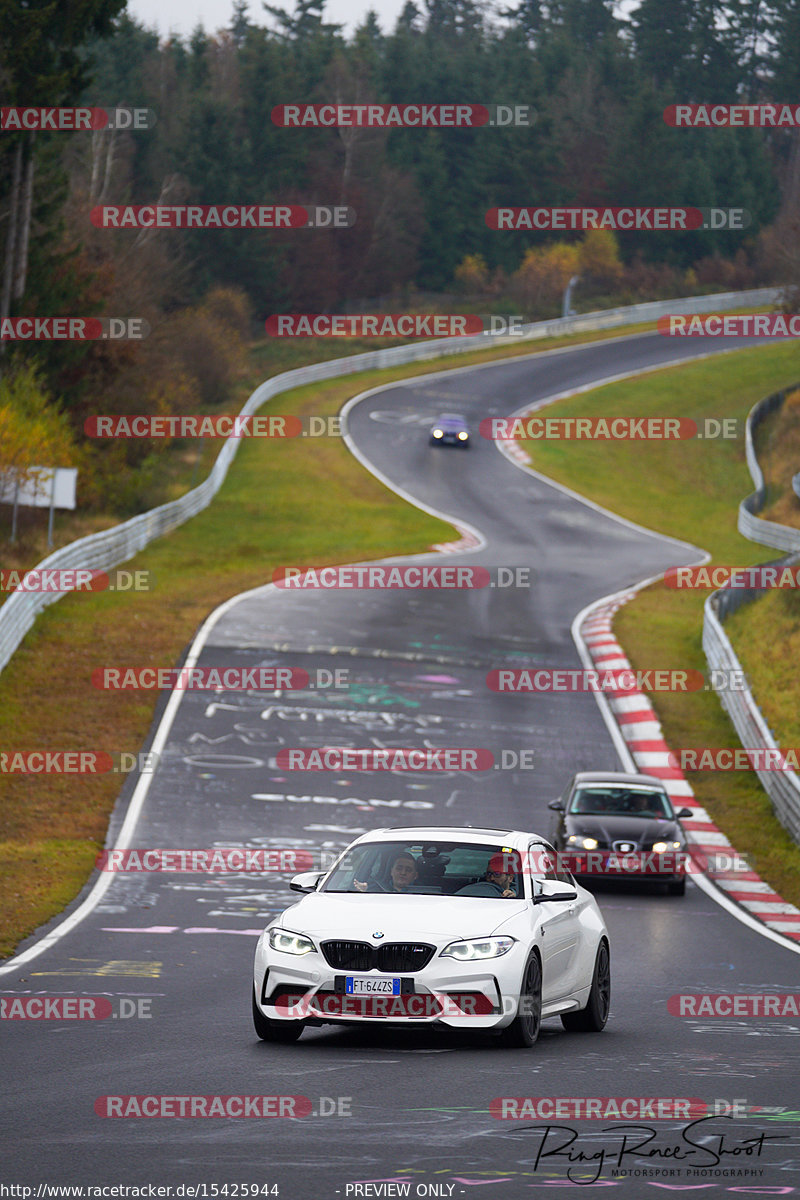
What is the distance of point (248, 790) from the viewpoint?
23.9 m

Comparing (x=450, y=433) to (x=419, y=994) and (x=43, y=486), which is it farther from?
(x=419, y=994)

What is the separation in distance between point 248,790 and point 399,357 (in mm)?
64215

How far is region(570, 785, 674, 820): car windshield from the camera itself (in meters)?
20.8

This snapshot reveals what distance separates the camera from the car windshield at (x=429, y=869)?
10.5 metres

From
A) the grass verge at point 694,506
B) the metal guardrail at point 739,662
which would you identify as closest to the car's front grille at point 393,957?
the grass verge at point 694,506

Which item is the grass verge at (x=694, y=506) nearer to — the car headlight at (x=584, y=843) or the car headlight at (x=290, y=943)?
the car headlight at (x=584, y=843)

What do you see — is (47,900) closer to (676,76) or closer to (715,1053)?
(715,1053)

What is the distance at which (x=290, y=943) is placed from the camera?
32.0 feet

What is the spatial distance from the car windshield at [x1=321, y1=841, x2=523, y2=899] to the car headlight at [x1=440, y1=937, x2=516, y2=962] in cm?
79

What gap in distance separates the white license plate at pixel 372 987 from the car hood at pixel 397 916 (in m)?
0.24

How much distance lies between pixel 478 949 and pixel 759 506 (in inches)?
1970

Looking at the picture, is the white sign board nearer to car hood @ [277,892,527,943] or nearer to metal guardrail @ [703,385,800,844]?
metal guardrail @ [703,385,800,844]

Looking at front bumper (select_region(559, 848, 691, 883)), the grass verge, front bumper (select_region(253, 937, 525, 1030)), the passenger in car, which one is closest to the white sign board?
the grass verge

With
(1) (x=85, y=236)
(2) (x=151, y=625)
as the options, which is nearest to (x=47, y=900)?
(2) (x=151, y=625)
